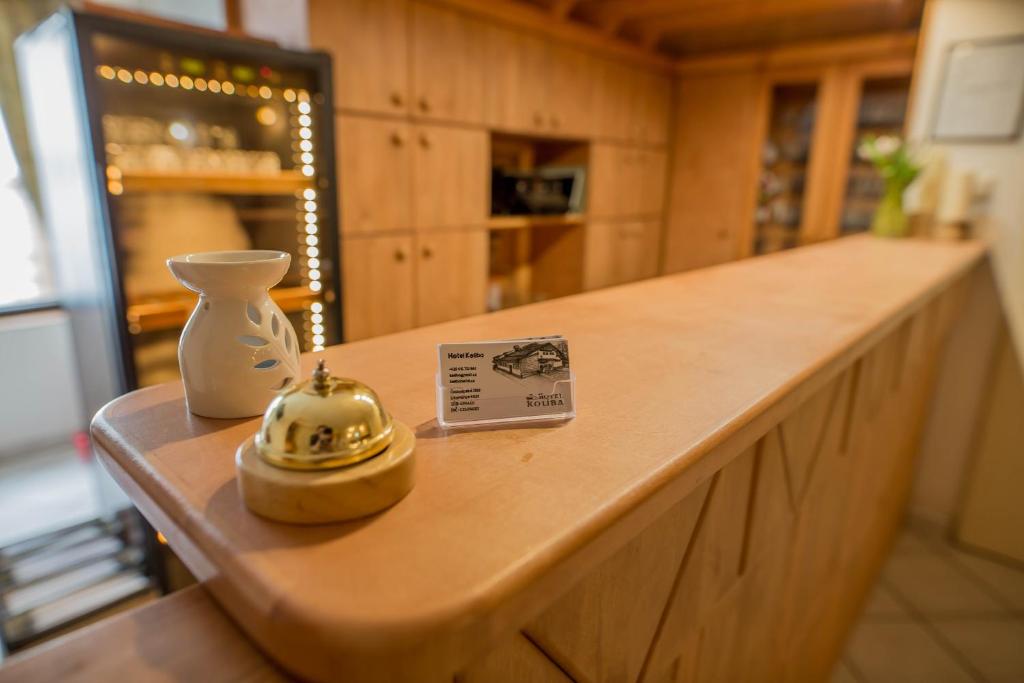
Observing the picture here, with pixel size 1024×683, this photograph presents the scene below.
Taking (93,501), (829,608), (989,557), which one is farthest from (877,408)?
(93,501)

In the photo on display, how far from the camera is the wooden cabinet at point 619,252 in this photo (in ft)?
13.0

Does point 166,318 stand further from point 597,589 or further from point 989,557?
point 989,557


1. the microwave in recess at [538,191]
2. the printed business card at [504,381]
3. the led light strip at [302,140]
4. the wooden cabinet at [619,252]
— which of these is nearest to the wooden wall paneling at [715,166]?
the wooden cabinet at [619,252]

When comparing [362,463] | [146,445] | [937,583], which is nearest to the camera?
[362,463]

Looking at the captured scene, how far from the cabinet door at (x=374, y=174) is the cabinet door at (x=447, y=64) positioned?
0.70 ft

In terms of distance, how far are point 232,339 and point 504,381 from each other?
0.92 ft

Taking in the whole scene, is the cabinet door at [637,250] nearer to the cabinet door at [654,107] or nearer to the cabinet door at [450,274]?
the cabinet door at [654,107]

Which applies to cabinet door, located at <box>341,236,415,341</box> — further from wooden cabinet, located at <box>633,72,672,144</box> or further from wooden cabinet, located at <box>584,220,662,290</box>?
wooden cabinet, located at <box>633,72,672,144</box>

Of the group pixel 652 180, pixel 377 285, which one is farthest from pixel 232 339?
pixel 652 180

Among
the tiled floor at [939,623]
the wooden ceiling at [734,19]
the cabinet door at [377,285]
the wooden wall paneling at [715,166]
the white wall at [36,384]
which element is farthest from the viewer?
the wooden wall paneling at [715,166]

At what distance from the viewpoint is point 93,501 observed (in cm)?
291

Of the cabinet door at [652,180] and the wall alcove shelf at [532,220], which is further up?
the cabinet door at [652,180]

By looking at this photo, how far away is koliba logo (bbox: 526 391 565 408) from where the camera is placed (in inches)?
A: 25.2

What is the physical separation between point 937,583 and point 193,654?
2.93m
